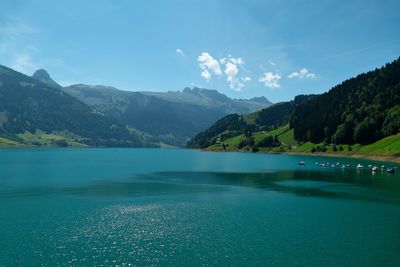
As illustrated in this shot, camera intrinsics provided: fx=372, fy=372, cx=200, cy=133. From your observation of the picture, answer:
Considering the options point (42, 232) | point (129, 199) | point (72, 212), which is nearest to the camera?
point (42, 232)

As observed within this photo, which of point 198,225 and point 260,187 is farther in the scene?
point 260,187

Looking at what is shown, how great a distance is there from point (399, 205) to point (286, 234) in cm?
3612

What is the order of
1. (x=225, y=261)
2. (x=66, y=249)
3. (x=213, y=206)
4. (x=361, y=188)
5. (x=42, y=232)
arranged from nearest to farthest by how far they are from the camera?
(x=225, y=261)
(x=66, y=249)
(x=42, y=232)
(x=213, y=206)
(x=361, y=188)

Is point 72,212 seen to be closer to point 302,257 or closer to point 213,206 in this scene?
point 213,206

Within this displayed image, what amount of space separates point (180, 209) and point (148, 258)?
95.6 feet

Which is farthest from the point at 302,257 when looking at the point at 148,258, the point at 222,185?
the point at 222,185

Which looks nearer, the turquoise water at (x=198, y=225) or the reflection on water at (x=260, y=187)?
the turquoise water at (x=198, y=225)

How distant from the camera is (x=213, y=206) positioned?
247 feet

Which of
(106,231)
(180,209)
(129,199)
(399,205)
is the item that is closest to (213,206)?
(180,209)

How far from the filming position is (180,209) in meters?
71.6

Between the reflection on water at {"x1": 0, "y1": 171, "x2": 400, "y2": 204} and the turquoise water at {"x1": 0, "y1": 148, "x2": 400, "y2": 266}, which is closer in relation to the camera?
the turquoise water at {"x1": 0, "y1": 148, "x2": 400, "y2": 266}

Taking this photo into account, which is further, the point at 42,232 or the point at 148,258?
→ the point at 42,232

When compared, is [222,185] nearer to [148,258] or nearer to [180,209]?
[180,209]

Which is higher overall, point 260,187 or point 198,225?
point 260,187
